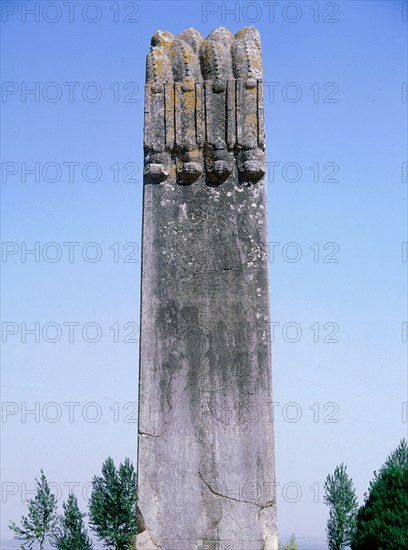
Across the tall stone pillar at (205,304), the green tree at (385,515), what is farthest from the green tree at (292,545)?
the tall stone pillar at (205,304)

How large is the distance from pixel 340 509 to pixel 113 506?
772cm

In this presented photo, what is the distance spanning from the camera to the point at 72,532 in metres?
27.0

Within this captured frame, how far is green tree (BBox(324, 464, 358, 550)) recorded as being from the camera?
86.1 feet

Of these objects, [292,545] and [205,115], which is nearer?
[205,115]

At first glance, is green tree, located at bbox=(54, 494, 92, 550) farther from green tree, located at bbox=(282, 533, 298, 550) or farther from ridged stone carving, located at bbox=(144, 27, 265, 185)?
ridged stone carving, located at bbox=(144, 27, 265, 185)

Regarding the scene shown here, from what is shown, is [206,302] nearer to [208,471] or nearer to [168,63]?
[208,471]

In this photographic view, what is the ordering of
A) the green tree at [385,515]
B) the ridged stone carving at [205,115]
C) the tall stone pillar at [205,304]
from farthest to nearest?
the green tree at [385,515] < the ridged stone carving at [205,115] < the tall stone pillar at [205,304]

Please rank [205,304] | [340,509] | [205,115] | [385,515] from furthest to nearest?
[340,509]
[385,515]
[205,115]
[205,304]

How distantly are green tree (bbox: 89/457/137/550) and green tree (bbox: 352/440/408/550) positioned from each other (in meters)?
9.73

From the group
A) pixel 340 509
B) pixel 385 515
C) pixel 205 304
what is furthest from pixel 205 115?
pixel 340 509

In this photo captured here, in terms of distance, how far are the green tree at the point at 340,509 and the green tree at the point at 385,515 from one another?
6.83 metres

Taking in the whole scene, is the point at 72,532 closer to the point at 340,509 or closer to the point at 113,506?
the point at 113,506

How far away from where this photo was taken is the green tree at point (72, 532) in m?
26.7

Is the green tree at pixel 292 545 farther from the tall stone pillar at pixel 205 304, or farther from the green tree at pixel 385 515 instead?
the tall stone pillar at pixel 205 304
